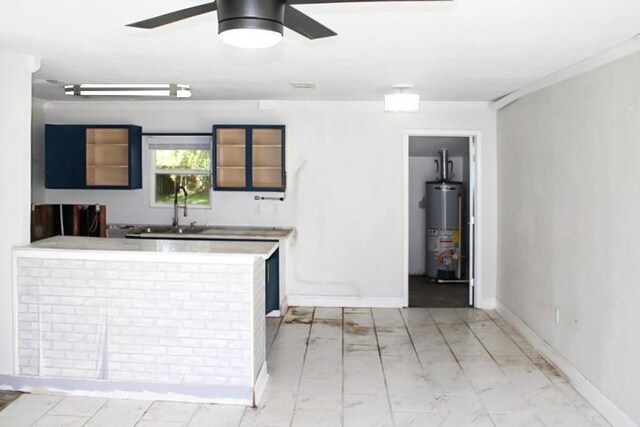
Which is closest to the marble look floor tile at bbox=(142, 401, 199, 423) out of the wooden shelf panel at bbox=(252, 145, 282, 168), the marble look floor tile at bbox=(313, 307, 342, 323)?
the marble look floor tile at bbox=(313, 307, 342, 323)

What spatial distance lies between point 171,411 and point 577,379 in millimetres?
2786

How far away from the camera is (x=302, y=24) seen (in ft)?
7.18

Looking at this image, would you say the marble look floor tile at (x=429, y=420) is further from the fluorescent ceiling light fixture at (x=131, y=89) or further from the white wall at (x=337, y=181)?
the fluorescent ceiling light fixture at (x=131, y=89)

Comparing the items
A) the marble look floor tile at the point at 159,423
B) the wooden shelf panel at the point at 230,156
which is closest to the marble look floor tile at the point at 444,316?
the wooden shelf panel at the point at 230,156

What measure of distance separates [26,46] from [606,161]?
12.4 feet

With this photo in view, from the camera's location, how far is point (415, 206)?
28.4ft

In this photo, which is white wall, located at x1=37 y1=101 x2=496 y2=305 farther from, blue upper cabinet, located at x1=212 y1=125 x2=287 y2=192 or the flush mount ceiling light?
the flush mount ceiling light

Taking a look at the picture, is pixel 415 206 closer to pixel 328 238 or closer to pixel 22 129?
pixel 328 238

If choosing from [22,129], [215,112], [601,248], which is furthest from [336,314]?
[22,129]

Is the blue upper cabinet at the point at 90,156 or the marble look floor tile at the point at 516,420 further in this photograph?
the blue upper cabinet at the point at 90,156

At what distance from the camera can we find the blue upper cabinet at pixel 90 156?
634cm

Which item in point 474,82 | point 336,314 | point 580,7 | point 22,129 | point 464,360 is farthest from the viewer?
point 336,314

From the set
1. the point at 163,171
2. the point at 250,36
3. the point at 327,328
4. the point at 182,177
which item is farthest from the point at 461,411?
the point at 163,171

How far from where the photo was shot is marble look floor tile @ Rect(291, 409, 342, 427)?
351cm
